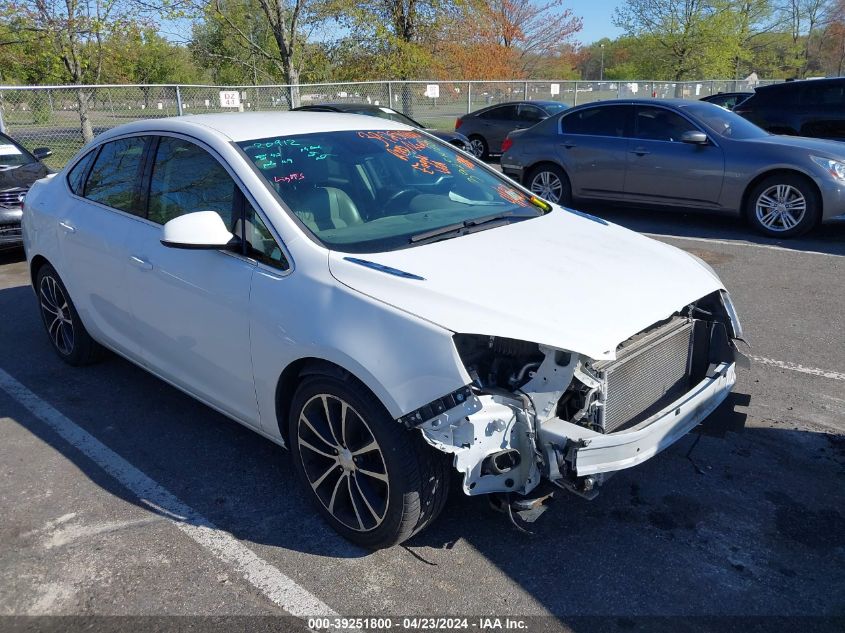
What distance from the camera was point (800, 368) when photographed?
4.70 meters

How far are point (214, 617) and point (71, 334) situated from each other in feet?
9.87

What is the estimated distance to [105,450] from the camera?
12.9 feet

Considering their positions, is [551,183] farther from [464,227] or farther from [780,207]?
[464,227]

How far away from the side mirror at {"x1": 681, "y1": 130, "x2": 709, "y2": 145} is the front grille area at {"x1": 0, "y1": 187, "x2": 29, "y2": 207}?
7.91 metres

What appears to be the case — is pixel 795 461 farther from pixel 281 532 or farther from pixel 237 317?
pixel 237 317

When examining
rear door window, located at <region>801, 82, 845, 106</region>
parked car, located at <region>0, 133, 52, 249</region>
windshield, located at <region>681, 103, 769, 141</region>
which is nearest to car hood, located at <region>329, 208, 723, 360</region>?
windshield, located at <region>681, 103, 769, 141</region>

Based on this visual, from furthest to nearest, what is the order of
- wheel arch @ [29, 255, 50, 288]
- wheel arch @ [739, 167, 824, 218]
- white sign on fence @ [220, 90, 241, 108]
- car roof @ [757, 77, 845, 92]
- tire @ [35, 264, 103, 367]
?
white sign on fence @ [220, 90, 241, 108]
car roof @ [757, 77, 845, 92]
wheel arch @ [739, 167, 824, 218]
wheel arch @ [29, 255, 50, 288]
tire @ [35, 264, 103, 367]

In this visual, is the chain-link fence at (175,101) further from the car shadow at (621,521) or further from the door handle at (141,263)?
the car shadow at (621,521)

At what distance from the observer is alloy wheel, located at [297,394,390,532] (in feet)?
9.37

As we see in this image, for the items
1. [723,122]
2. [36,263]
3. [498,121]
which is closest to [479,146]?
Result: [498,121]

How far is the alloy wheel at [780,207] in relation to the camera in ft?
26.6

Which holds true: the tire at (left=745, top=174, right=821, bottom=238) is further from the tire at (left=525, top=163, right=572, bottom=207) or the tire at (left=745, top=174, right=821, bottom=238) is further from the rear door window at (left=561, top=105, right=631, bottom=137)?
the tire at (left=525, top=163, right=572, bottom=207)

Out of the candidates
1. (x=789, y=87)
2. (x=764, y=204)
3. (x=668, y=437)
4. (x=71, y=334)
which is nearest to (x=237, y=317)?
(x=668, y=437)

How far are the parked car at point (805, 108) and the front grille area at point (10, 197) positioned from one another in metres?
11.1
